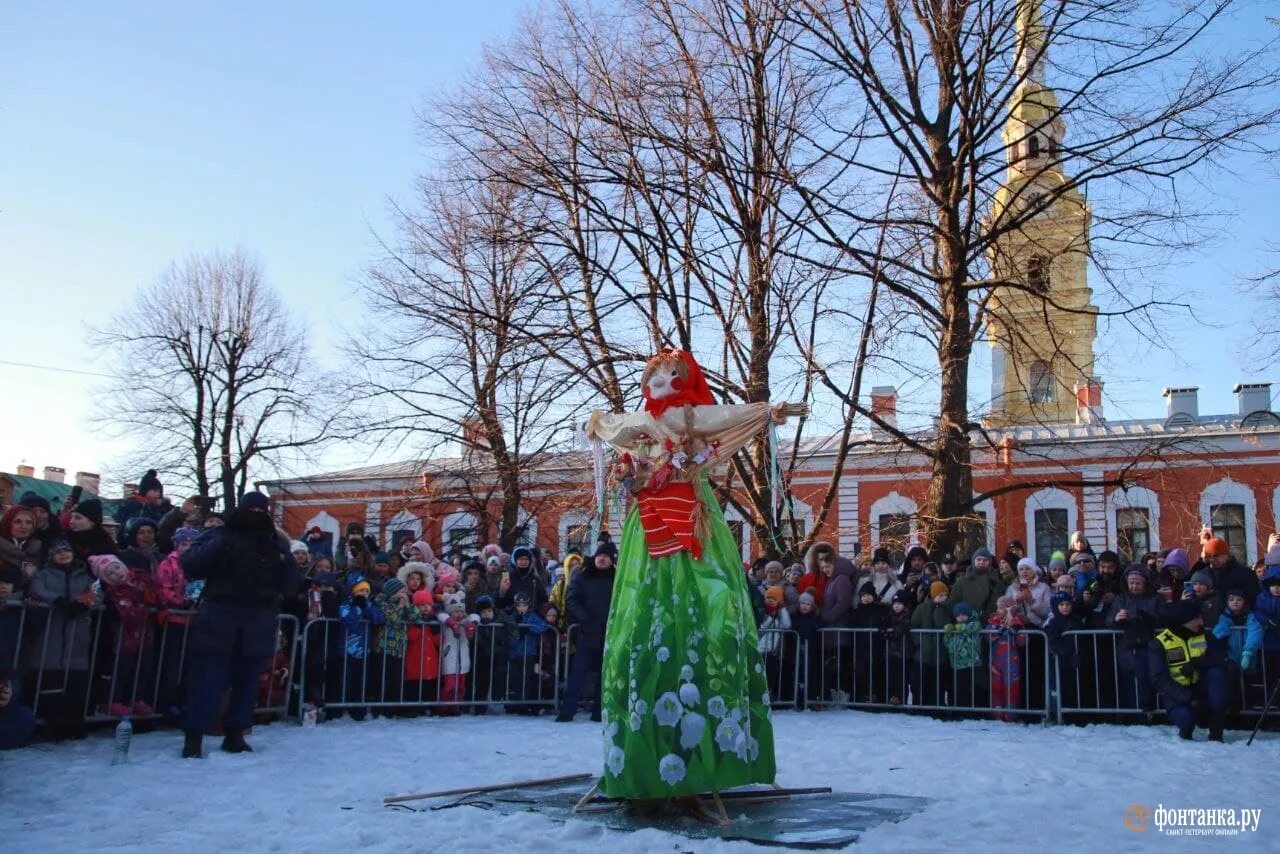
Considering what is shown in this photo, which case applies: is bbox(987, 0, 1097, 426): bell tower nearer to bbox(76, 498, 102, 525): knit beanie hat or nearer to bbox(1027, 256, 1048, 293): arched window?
bbox(1027, 256, 1048, 293): arched window

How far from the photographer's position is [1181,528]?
31.8 meters

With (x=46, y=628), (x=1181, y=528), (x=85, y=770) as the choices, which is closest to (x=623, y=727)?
(x=85, y=770)

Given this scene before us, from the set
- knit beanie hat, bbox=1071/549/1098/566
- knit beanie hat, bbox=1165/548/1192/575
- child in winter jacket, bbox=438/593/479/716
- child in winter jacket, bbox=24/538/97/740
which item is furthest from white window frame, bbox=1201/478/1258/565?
child in winter jacket, bbox=24/538/97/740

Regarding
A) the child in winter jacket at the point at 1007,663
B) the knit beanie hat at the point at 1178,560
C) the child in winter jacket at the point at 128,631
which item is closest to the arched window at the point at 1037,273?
the knit beanie hat at the point at 1178,560

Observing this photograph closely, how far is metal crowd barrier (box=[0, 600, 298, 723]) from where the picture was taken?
Answer: 330 inches

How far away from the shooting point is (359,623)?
37.8ft

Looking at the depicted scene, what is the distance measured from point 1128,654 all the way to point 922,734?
2159mm

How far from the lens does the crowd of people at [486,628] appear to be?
28.2 feet

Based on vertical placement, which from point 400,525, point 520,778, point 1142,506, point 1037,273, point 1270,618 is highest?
point 1037,273

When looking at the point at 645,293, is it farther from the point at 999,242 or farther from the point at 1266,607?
the point at 1266,607

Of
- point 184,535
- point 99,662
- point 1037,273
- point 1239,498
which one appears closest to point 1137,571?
point 1037,273

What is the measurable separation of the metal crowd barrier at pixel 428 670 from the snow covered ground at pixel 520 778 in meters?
0.51

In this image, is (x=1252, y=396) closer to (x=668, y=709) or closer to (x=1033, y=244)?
(x=1033, y=244)

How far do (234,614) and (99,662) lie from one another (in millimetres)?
1553
